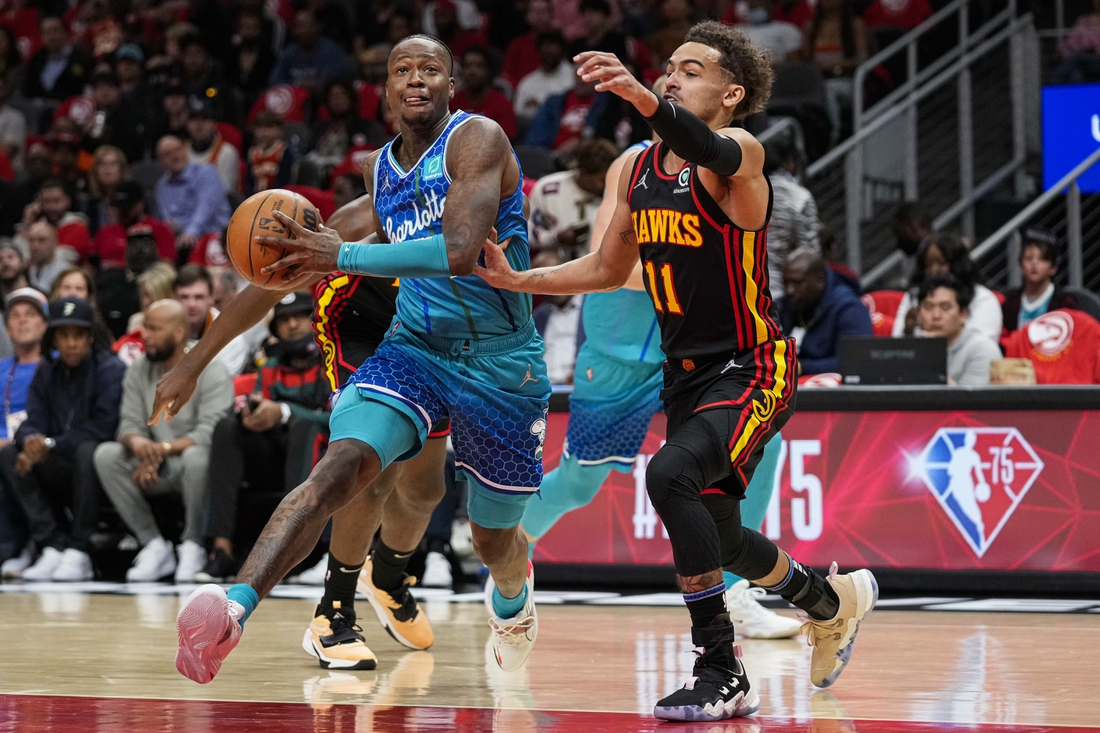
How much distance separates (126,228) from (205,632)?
366 inches

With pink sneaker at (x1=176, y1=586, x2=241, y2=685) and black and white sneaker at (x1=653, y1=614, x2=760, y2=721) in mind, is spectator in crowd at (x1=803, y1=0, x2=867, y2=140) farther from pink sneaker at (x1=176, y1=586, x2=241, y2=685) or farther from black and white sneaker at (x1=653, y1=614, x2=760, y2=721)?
pink sneaker at (x1=176, y1=586, x2=241, y2=685)

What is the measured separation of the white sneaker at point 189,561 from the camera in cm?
848

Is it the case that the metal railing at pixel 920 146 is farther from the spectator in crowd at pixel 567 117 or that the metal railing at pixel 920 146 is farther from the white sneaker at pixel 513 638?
the white sneaker at pixel 513 638

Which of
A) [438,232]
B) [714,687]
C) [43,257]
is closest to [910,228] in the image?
[438,232]

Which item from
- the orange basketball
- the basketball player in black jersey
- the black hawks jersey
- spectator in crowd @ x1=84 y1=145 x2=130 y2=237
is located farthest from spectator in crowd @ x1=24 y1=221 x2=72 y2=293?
the black hawks jersey

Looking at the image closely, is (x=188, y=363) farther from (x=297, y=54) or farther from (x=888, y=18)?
(x=297, y=54)

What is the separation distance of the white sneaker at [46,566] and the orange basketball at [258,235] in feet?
16.8

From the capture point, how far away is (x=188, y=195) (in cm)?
1275

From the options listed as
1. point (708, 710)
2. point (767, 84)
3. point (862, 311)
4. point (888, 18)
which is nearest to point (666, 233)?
point (767, 84)

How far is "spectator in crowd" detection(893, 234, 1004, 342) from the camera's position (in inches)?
342

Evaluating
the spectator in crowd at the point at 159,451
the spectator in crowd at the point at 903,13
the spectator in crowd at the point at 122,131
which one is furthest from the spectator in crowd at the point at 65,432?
the spectator in crowd at the point at 903,13

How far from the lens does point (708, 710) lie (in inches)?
159

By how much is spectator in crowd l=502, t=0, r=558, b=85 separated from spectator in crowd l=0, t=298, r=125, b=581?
597 centimetres

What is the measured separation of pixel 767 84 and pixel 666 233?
0.62 m
